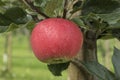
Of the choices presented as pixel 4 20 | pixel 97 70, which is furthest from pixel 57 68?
pixel 4 20

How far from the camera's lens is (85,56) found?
1403 millimetres

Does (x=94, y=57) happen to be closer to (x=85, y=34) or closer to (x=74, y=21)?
(x=85, y=34)

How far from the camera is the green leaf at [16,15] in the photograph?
3.98 feet

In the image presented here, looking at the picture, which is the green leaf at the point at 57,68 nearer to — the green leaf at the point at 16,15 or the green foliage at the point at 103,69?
the green foliage at the point at 103,69

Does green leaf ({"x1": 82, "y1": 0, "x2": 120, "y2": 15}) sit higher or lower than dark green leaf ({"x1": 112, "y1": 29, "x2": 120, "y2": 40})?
higher

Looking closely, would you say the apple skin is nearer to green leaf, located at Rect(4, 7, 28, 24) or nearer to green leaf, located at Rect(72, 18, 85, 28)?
green leaf, located at Rect(72, 18, 85, 28)

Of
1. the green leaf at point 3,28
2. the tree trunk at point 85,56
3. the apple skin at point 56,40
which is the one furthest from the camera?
the tree trunk at point 85,56

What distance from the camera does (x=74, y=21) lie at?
3.74ft

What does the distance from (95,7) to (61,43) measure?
211 mm

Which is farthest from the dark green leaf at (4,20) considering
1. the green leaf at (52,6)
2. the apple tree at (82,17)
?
the green leaf at (52,6)

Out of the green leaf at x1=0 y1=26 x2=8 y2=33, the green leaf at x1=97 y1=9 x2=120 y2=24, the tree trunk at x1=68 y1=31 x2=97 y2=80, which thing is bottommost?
the tree trunk at x1=68 y1=31 x2=97 y2=80

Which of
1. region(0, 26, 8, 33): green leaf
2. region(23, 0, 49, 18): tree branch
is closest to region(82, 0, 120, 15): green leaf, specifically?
region(23, 0, 49, 18): tree branch

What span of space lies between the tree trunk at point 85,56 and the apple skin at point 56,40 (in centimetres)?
A: 29

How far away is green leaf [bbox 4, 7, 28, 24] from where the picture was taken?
121 centimetres
